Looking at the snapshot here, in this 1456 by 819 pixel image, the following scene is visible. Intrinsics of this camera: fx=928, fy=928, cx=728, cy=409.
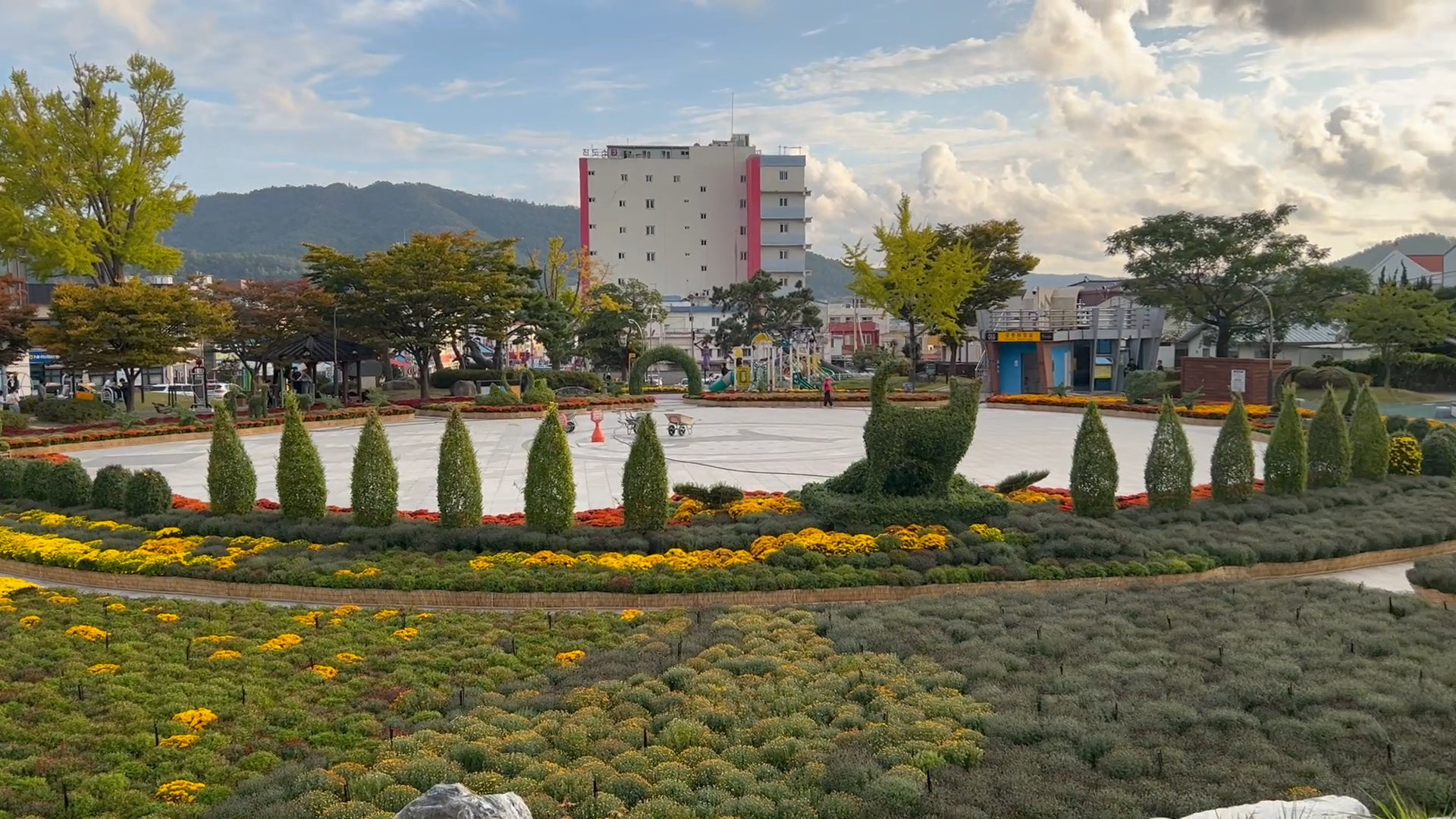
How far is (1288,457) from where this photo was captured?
13.7m

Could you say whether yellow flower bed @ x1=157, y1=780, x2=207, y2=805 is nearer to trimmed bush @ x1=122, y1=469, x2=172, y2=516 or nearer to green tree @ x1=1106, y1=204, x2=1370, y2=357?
trimmed bush @ x1=122, y1=469, x2=172, y2=516

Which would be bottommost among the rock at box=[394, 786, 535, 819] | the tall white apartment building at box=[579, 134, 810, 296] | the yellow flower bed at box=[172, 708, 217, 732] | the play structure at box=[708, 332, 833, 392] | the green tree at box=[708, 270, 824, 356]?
the yellow flower bed at box=[172, 708, 217, 732]

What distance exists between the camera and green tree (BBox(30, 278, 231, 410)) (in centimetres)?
3036

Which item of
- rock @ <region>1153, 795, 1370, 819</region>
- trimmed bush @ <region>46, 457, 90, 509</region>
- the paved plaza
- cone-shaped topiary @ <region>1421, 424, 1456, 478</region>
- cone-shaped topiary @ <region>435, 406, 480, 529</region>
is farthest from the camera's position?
the paved plaza

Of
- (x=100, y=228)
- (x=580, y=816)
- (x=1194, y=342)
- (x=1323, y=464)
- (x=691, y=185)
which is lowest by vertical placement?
(x=580, y=816)

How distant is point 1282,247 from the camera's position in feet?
136

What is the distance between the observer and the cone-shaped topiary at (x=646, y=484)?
39.7ft

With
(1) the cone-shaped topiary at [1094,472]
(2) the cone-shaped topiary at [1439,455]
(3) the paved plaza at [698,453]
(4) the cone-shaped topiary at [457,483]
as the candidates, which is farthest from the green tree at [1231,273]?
(4) the cone-shaped topiary at [457,483]

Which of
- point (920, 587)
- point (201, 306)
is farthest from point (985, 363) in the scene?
point (920, 587)

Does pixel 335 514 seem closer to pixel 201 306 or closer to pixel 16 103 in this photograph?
pixel 201 306

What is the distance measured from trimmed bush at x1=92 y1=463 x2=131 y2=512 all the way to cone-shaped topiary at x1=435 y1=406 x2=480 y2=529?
5730 millimetres

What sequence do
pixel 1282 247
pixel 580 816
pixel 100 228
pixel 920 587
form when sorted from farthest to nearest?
pixel 1282 247 < pixel 100 228 < pixel 920 587 < pixel 580 816

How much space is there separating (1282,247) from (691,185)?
2290 inches

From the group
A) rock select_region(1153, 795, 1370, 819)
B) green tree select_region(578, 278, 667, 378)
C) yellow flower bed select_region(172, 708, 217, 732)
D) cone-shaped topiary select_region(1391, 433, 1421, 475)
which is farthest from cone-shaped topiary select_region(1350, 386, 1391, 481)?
green tree select_region(578, 278, 667, 378)
